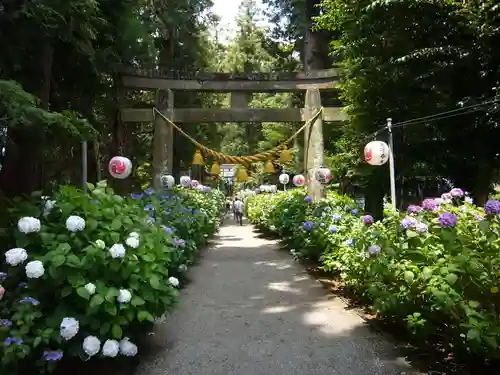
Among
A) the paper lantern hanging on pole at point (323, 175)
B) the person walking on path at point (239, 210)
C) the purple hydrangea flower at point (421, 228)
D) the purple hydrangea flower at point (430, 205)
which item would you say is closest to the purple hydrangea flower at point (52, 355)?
the purple hydrangea flower at point (421, 228)

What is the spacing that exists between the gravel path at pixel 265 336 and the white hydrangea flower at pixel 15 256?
129 centimetres

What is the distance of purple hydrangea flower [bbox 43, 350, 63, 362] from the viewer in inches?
111

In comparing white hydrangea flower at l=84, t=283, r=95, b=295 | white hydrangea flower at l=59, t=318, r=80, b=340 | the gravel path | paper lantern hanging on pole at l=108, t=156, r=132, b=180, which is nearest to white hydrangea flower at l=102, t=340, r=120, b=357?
white hydrangea flower at l=59, t=318, r=80, b=340

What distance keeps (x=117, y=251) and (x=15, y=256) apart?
580mm

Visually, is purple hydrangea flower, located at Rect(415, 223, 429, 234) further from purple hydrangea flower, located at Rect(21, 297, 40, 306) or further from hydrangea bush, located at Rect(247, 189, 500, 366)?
purple hydrangea flower, located at Rect(21, 297, 40, 306)

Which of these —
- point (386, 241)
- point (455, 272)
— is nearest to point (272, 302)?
point (386, 241)

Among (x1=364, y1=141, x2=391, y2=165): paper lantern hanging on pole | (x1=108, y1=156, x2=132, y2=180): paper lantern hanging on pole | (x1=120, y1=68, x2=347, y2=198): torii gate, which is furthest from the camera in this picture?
(x1=120, y1=68, x2=347, y2=198): torii gate

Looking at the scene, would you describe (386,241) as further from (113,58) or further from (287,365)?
(113,58)

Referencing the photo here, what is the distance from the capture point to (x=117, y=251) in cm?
312

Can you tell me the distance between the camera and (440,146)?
807cm

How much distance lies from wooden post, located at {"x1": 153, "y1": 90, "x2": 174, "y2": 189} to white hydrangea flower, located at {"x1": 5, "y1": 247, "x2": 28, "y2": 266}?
1047cm

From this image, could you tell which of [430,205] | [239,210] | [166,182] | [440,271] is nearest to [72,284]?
[440,271]

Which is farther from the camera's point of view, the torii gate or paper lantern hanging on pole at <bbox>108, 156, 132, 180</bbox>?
the torii gate

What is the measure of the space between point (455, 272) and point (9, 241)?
112 inches
